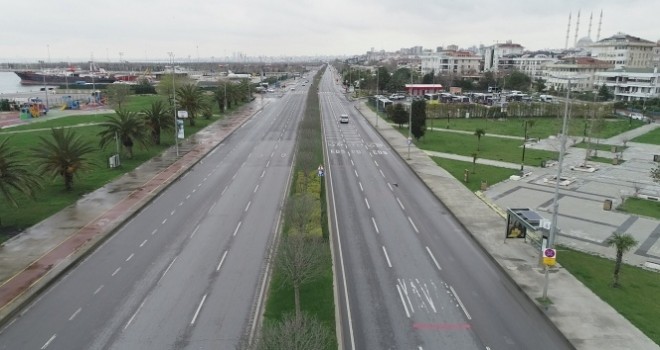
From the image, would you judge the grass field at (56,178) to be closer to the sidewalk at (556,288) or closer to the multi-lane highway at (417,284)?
the multi-lane highway at (417,284)

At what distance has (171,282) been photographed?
934 inches

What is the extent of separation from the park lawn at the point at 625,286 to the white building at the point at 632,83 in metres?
117

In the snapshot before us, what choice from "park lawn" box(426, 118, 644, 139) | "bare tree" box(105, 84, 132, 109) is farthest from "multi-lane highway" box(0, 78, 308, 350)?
"bare tree" box(105, 84, 132, 109)

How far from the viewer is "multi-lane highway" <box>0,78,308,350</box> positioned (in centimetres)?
1920

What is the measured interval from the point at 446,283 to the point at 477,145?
4045 cm

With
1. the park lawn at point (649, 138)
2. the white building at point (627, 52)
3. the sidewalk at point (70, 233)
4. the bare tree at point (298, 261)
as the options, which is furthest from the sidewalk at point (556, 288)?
the white building at point (627, 52)

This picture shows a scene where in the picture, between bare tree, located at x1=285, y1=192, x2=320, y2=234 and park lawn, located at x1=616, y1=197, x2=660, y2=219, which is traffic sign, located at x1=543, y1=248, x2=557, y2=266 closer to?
bare tree, located at x1=285, y1=192, x2=320, y2=234

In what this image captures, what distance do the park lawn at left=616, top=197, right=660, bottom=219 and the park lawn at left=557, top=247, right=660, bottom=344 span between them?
11.1 meters

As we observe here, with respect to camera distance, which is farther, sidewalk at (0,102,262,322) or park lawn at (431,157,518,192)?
park lawn at (431,157,518,192)

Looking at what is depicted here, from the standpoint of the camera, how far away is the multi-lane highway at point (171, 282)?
19.2 meters

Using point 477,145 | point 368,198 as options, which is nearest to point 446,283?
point 368,198

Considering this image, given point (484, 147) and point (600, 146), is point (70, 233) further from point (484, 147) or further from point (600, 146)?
point (600, 146)

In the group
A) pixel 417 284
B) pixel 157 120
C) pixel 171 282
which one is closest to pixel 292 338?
pixel 417 284

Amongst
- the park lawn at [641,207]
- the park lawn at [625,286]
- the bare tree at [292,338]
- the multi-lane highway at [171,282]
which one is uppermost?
the bare tree at [292,338]
